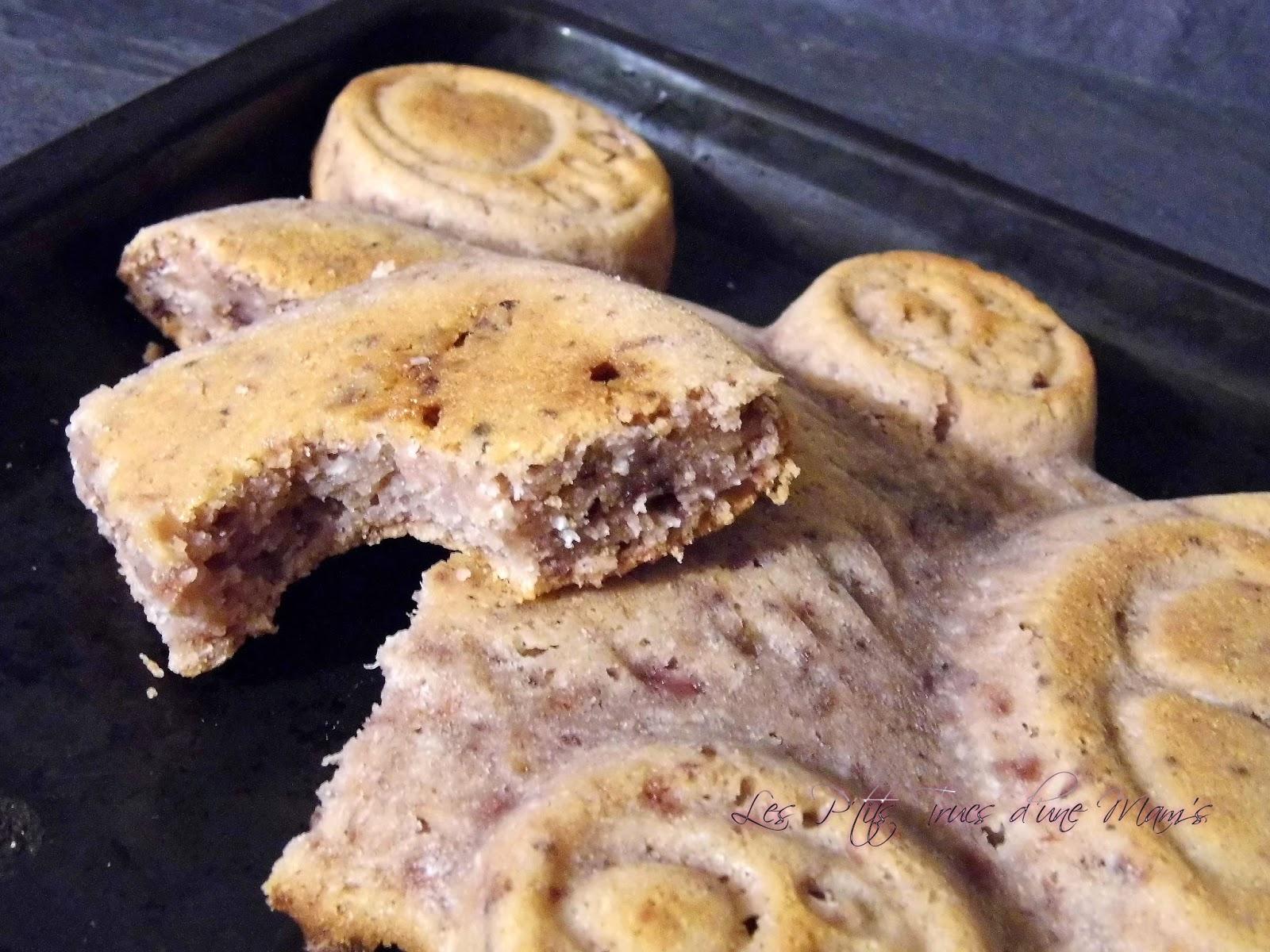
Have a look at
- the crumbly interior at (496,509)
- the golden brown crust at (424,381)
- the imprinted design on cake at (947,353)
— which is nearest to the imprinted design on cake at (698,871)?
the crumbly interior at (496,509)

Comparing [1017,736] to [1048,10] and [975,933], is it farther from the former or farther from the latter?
[1048,10]

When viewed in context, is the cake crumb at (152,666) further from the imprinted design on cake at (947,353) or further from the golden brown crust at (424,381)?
the imprinted design on cake at (947,353)

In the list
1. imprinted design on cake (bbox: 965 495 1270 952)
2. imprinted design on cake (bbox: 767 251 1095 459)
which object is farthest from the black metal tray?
imprinted design on cake (bbox: 965 495 1270 952)

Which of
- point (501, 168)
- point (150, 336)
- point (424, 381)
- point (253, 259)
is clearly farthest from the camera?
point (501, 168)

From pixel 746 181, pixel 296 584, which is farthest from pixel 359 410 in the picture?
pixel 746 181

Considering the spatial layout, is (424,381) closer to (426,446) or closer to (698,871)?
(426,446)

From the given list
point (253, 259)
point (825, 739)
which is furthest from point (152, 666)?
point (825, 739)
